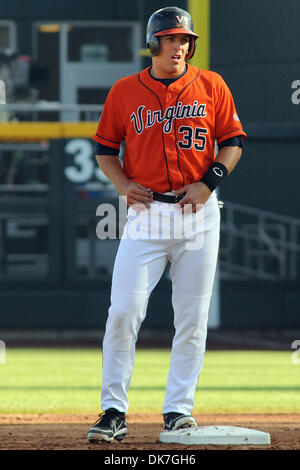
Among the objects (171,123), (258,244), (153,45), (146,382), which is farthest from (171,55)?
(258,244)

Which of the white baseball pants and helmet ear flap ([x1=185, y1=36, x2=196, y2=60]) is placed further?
helmet ear flap ([x1=185, y1=36, x2=196, y2=60])

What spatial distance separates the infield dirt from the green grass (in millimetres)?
494

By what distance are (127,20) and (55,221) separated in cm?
696

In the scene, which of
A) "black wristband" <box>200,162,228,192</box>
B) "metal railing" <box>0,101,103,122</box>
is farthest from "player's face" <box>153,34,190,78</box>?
"metal railing" <box>0,101,103,122</box>

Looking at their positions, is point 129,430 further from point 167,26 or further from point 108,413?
point 167,26

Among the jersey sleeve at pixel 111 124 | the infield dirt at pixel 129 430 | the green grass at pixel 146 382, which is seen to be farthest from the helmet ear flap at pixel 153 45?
the green grass at pixel 146 382

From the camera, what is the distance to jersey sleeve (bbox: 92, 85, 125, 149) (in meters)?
5.11

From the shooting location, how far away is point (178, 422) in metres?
5.07

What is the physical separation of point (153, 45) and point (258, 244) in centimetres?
1071

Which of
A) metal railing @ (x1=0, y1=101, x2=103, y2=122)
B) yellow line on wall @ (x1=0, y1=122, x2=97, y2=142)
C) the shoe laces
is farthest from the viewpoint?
metal railing @ (x1=0, y1=101, x2=103, y2=122)

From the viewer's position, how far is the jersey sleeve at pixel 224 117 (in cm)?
511

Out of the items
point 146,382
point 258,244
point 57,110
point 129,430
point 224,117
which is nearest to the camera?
point 224,117

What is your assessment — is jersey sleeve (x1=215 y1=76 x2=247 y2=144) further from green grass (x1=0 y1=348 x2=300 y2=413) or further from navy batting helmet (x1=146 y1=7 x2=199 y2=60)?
green grass (x1=0 y1=348 x2=300 y2=413)

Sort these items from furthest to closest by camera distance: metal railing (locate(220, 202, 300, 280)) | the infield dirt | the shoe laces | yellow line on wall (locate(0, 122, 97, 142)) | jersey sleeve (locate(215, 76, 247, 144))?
Answer: metal railing (locate(220, 202, 300, 280)) → yellow line on wall (locate(0, 122, 97, 142)) → jersey sleeve (locate(215, 76, 247, 144)) → the shoe laces → the infield dirt
